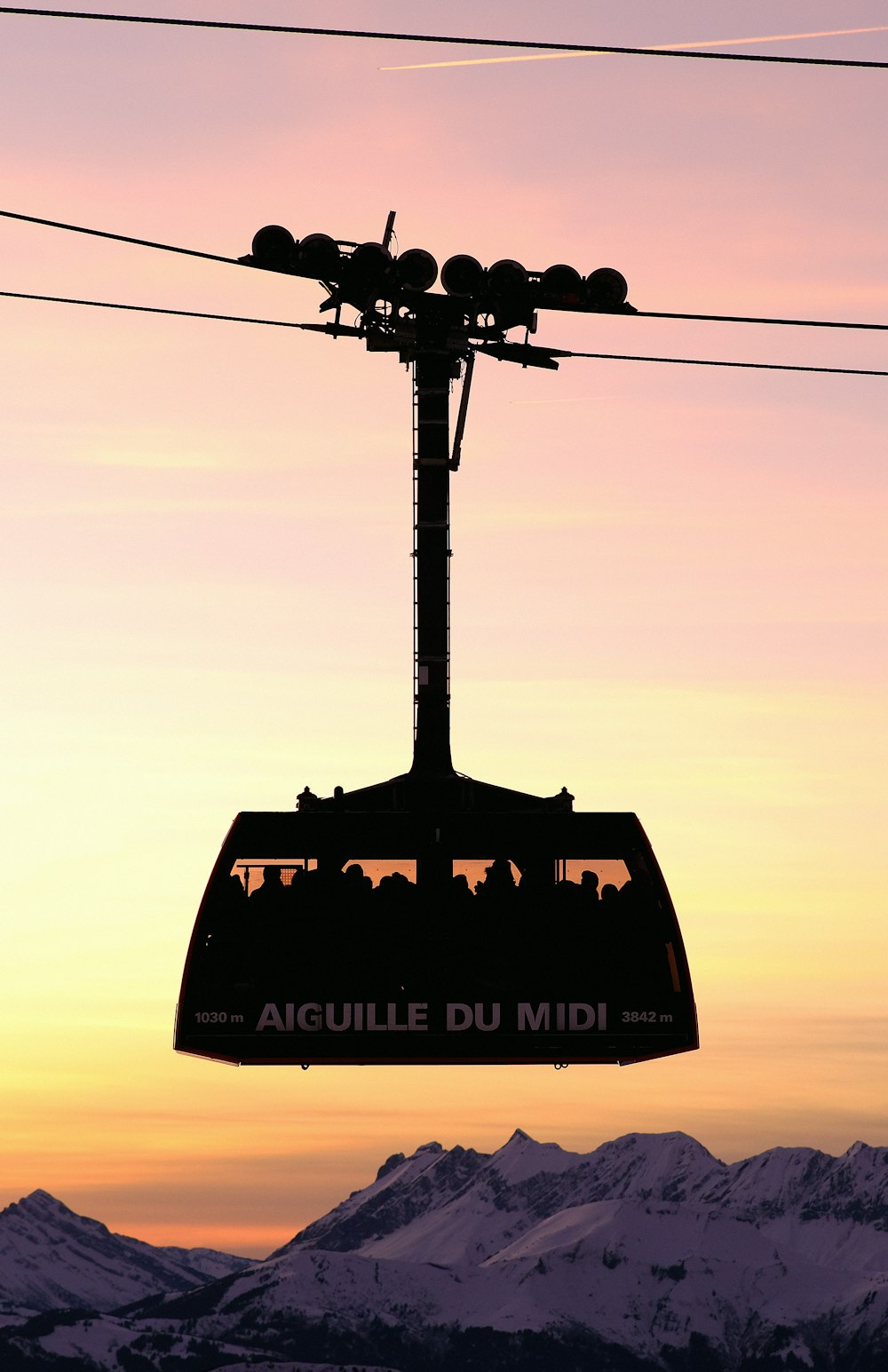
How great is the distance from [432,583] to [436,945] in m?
5.10

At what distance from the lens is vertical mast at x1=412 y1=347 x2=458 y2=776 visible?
31.4 metres

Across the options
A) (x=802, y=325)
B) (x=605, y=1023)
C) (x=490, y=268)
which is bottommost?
(x=605, y=1023)

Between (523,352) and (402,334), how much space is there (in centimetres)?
167

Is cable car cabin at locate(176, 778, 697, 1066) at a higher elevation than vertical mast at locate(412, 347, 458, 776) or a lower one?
lower

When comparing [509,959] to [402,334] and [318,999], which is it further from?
[402,334]

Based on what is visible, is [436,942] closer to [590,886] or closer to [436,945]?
[436,945]

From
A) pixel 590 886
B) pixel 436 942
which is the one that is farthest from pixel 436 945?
pixel 590 886

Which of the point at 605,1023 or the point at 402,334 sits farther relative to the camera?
the point at 402,334

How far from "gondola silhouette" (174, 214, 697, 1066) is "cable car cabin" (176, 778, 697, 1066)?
0.02 meters

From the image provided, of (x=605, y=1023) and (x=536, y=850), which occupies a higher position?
(x=536, y=850)

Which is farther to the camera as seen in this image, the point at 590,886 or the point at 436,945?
the point at 590,886

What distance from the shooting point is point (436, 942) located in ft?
95.8

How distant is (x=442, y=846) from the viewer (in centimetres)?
2930

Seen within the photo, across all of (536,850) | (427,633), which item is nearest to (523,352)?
(427,633)
